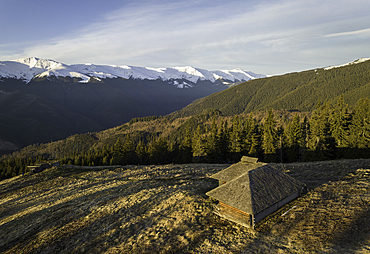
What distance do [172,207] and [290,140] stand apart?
48.0 metres

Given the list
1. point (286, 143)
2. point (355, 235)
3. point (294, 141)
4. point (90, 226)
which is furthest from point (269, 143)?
point (90, 226)

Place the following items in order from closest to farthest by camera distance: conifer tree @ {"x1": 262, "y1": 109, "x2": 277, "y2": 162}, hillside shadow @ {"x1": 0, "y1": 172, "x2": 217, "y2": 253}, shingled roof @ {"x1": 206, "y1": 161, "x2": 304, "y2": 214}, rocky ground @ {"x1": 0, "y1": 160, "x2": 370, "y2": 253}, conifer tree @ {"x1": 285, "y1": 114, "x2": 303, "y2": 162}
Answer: rocky ground @ {"x1": 0, "y1": 160, "x2": 370, "y2": 253} → shingled roof @ {"x1": 206, "y1": 161, "x2": 304, "y2": 214} → hillside shadow @ {"x1": 0, "y1": 172, "x2": 217, "y2": 253} → conifer tree @ {"x1": 262, "y1": 109, "x2": 277, "y2": 162} → conifer tree @ {"x1": 285, "y1": 114, "x2": 303, "y2": 162}

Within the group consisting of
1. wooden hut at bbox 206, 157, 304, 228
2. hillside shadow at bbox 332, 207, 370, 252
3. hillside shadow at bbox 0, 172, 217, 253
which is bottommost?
hillside shadow at bbox 0, 172, 217, 253

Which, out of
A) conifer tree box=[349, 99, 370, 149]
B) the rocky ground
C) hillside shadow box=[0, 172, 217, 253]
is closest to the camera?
the rocky ground

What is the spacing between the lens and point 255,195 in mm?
16688

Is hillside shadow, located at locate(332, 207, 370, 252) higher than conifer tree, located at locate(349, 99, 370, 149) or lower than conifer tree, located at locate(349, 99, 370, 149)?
lower

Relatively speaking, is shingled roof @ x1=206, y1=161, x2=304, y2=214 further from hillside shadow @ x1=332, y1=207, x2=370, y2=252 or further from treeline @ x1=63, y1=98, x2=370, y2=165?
treeline @ x1=63, y1=98, x2=370, y2=165

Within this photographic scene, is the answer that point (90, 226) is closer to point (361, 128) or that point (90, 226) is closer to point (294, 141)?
point (294, 141)

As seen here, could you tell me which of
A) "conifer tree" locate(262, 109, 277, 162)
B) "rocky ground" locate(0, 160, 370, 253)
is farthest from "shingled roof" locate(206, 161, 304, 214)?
"conifer tree" locate(262, 109, 277, 162)

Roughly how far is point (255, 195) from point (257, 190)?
0.60m

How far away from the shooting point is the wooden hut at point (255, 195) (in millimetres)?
16344

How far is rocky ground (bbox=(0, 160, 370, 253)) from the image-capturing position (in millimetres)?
14445

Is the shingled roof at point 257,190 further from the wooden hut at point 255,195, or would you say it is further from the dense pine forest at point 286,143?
the dense pine forest at point 286,143

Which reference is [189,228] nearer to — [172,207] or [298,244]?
[172,207]
